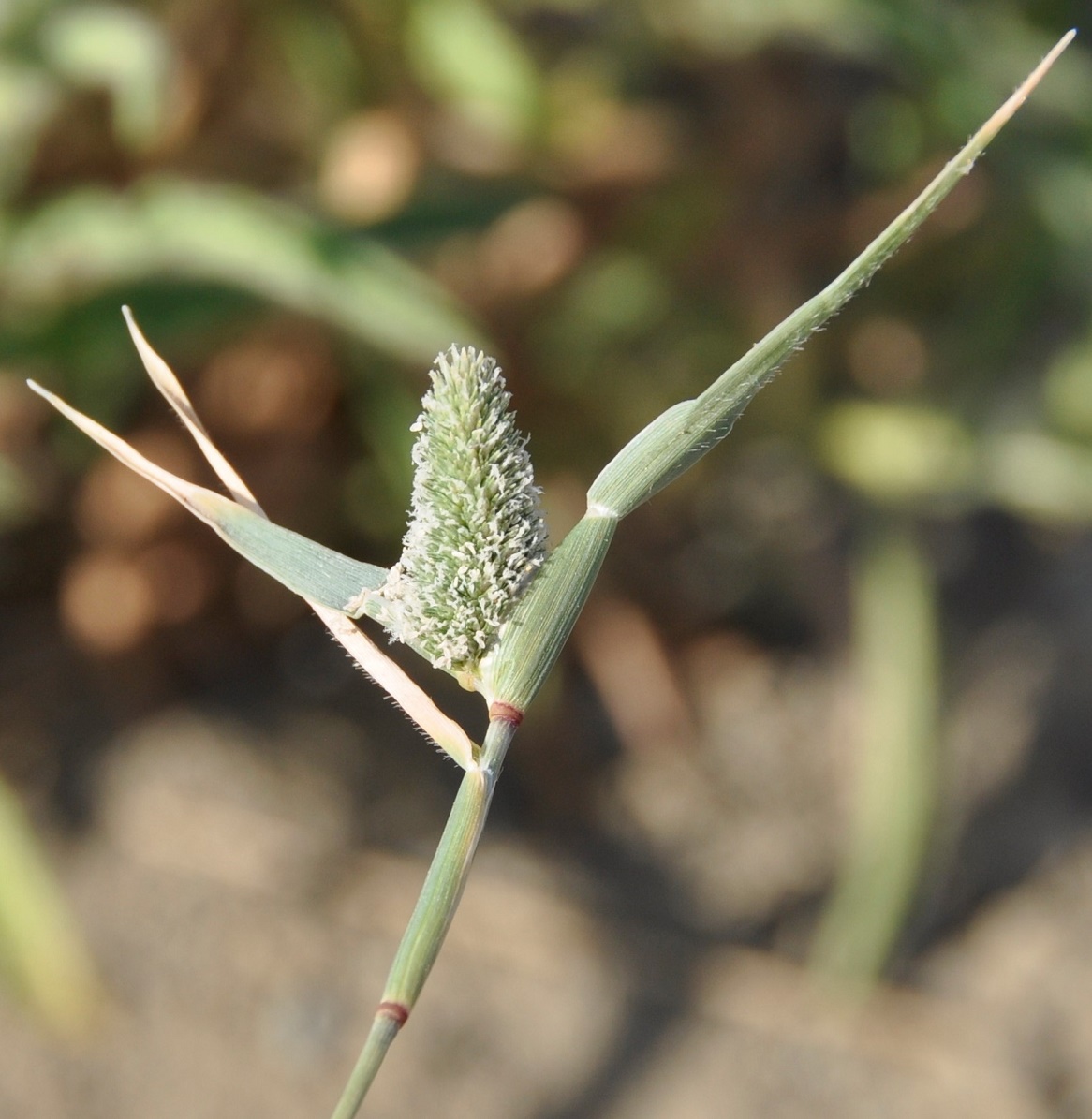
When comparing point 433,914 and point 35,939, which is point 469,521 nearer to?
point 433,914

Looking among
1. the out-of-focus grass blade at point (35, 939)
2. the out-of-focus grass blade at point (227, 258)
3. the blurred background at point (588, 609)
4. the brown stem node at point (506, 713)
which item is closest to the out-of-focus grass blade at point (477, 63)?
the blurred background at point (588, 609)

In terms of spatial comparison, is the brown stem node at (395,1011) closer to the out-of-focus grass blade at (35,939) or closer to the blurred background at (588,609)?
the blurred background at (588,609)

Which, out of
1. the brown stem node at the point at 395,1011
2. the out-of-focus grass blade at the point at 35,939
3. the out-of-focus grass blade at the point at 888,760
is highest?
the out-of-focus grass blade at the point at 35,939

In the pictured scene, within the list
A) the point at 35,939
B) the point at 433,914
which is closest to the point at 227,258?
the point at 35,939

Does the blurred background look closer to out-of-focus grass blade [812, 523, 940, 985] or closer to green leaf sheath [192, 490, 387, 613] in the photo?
out-of-focus grass blade [812, 523, 940, 985]

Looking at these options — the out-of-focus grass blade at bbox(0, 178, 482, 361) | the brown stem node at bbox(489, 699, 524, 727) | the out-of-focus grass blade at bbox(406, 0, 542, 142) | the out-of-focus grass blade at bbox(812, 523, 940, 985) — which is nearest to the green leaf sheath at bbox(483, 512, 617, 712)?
the brown stem node at bbox(489, 699, 524, 727)

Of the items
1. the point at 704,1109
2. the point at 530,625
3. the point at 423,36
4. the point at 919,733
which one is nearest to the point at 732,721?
the point at 919,733

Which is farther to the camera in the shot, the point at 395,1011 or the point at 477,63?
the point at 477,63
